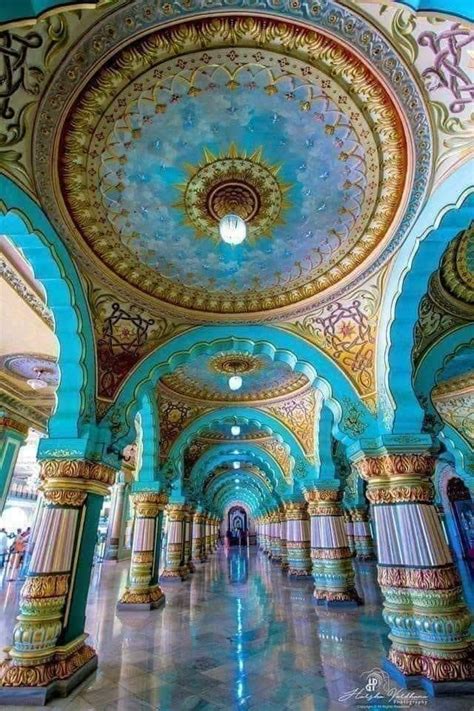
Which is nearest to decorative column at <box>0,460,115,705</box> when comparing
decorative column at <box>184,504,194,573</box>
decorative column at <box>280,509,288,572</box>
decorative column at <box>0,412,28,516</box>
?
decorative column at <box>0,412,28,516</box>

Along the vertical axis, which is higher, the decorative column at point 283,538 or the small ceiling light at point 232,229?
the small ceiling light at point 232,229

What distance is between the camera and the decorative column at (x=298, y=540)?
11.8 meters

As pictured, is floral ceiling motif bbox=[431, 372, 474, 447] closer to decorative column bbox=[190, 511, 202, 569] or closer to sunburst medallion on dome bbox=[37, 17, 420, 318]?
sunburst medallion on dome bbox=[37, 17, 420, 318]

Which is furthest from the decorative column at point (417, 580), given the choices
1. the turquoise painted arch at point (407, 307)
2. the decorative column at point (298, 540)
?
the decorative column at point (298, 540)

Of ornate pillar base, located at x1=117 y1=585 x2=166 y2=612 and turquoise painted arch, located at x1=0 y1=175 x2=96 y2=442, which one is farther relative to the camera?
ornate pillar base, located at x1=117 y1=585 x2=166 y2=612

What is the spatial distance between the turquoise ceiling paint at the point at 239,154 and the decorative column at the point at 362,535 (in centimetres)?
1392

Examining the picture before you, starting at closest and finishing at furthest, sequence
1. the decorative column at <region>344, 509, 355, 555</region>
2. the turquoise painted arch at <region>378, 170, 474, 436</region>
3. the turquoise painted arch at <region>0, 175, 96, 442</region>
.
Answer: the turquoise painted arch at <region>378, 170, 474, 436</region> → the turquoise painted arch at <region>0, 175, 96, 442</region> → the decorative column at <region>344, 509, 355, 555</region>

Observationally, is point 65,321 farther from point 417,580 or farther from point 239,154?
point 417,580

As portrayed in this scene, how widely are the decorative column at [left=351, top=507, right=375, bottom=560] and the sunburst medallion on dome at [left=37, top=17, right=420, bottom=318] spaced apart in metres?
13.7

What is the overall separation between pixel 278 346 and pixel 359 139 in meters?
3.19

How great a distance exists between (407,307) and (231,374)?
4836mm

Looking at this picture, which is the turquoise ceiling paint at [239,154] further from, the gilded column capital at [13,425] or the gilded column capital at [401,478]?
the gilded column capital at [13,425]

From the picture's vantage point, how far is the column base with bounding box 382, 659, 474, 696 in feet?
12.5

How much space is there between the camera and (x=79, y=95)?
314 cm
